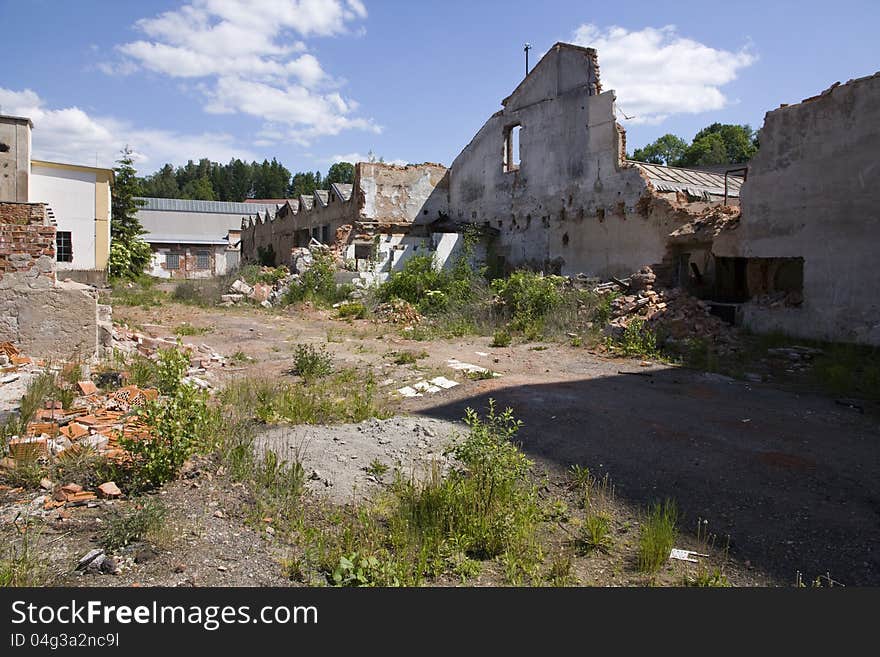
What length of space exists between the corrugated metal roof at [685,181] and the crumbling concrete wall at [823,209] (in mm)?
2620

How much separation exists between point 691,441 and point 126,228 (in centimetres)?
2940

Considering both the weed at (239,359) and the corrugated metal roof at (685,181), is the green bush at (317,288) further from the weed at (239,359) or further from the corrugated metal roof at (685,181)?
the corrugated metal roof at (685,181)

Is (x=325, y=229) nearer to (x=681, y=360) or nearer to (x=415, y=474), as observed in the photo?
(x=681, y=360)

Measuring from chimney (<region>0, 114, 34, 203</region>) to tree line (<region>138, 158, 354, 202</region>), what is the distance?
63593 millimetres

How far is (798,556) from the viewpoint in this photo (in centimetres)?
400

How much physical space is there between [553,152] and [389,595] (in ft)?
54.1

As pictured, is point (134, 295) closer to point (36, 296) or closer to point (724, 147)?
point (36, 296)

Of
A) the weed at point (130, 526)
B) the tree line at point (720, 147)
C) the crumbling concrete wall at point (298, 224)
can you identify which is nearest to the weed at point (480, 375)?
the weed at point (130, 526)

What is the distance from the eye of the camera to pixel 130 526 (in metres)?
3.70

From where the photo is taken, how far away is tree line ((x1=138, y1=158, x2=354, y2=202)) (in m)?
85.7

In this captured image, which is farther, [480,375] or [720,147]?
[720,147]

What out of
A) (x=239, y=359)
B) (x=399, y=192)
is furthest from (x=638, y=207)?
(x=239, y=359)

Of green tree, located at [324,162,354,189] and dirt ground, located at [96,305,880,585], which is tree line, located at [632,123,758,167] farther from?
green tree, located at [324,162,354,189]

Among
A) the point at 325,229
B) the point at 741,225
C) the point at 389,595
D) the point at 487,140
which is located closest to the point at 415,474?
the point at 389,595
